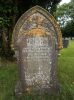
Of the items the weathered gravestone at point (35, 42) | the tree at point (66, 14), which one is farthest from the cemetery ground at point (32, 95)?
the tree at point (66, 14)

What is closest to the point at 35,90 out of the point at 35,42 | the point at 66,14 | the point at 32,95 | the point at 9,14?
the point at 32,95

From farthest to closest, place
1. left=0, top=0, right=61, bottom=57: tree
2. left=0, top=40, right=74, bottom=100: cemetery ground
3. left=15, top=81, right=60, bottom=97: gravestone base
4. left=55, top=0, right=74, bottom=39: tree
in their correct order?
left=55, top=0, right=74, bottom=39: tree, left=0, top=0, right=61, bottom=57: tree, left=15, top=81, right=60, bottom=97: gravestone base, left=0, top=40, right=74, bottom=100: cemetery ground

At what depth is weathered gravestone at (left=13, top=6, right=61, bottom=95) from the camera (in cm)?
909

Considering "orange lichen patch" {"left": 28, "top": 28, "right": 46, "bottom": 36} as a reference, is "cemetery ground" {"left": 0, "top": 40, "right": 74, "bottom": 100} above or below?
below

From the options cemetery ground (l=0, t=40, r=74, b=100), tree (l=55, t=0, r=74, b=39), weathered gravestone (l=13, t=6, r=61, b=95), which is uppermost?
tree (l=55, t=0, r=74, b=39)

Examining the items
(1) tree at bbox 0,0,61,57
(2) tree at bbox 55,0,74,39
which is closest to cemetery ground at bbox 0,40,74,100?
(1) tree at bbox 0,0,61,57

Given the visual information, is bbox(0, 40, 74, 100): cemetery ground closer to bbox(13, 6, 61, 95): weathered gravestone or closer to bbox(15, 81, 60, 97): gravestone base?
bbox(15, 81, 60, 97): gravestone base

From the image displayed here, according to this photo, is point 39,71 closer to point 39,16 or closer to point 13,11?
point 39,16

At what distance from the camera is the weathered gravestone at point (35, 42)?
9.09m

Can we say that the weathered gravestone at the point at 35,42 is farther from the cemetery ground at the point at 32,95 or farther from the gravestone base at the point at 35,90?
the cemetery ground at the point at 32,95

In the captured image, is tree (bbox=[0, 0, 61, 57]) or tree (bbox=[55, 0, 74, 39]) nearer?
tree (bbox=[0, 0, 61, 57])

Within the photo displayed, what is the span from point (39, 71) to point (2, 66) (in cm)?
564

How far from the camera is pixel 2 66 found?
14.6m

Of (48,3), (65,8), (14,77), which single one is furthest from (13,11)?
(65,8)
